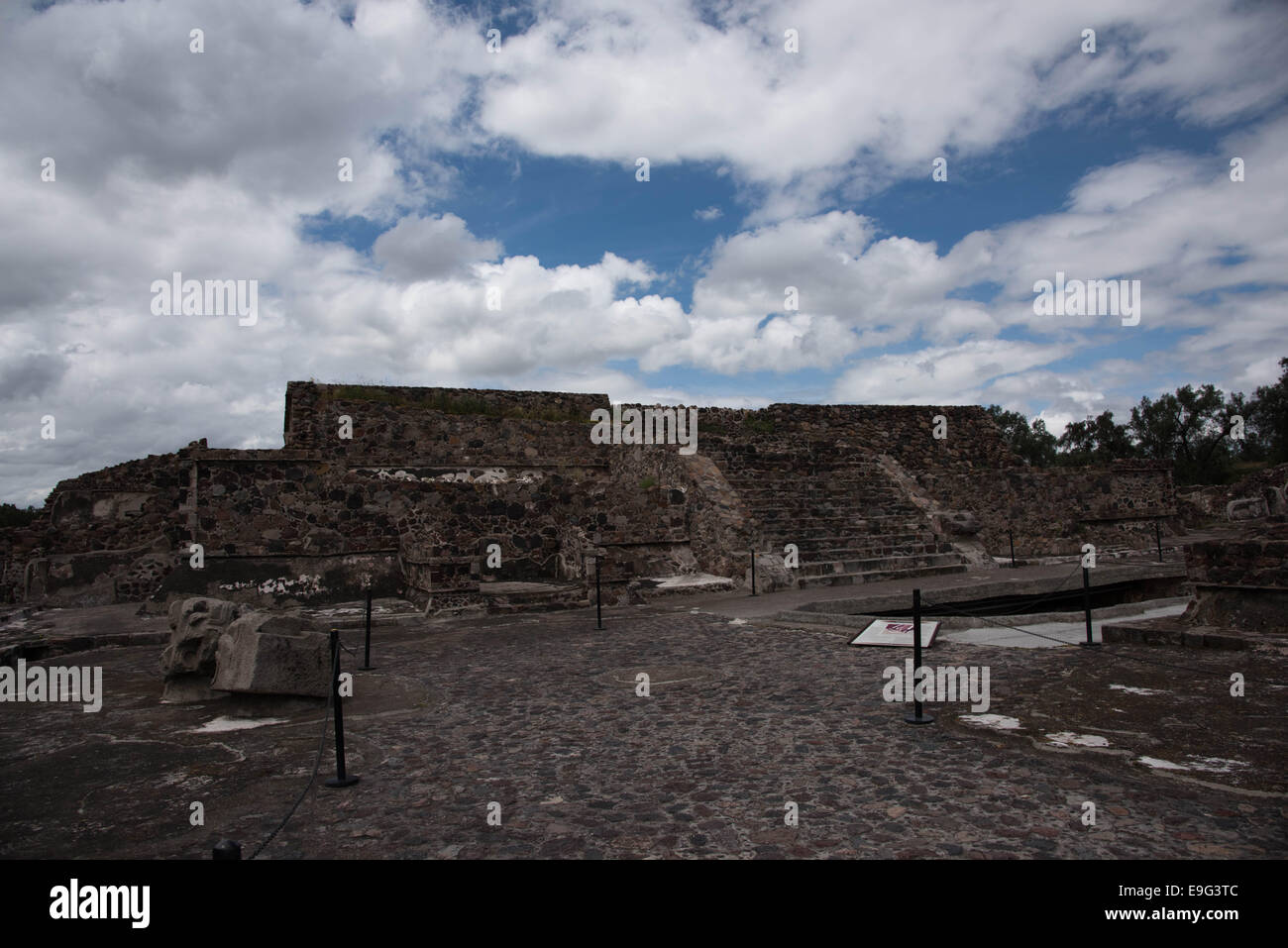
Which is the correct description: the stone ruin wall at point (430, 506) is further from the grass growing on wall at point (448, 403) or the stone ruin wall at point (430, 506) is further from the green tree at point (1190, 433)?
the green tree at point (1190, 433)

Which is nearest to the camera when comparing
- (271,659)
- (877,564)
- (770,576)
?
(271,659)

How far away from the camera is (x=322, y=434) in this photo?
17906 millimetres

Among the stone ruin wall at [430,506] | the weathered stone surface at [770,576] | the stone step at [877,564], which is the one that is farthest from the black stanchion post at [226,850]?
the stone step at [877,564]

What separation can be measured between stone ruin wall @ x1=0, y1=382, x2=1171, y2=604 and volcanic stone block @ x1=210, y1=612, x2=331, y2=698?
562cm

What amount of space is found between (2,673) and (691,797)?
8.18 meters

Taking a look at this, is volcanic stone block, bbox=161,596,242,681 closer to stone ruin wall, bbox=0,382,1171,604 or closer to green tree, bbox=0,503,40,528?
stone ruin wall, bbox=0,382,1171,604

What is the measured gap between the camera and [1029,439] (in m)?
51.9

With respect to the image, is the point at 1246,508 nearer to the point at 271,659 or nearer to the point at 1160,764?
the point at 1160,764


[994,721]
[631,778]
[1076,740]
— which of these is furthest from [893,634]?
[631,778]

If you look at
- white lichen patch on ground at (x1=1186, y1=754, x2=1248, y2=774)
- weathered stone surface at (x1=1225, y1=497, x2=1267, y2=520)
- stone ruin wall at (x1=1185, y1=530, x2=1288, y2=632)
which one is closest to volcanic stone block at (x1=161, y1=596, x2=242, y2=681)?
white lichen patch on ground at (x1=1186, y1=754, x2=1248, y2=774)

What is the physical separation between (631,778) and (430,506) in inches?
421

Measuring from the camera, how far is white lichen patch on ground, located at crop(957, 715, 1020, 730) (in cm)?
530
